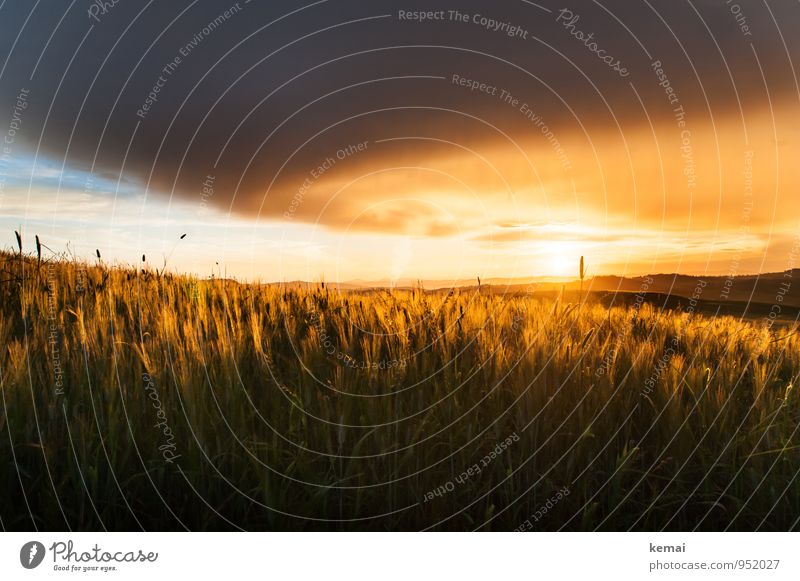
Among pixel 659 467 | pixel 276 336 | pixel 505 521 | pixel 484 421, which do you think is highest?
pixel 276 336

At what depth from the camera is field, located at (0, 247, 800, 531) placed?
2.83m

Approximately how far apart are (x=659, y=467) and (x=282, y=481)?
72.3 inches

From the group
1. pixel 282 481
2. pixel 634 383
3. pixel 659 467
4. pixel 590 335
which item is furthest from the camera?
pixel 590 335

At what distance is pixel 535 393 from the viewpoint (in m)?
3.25

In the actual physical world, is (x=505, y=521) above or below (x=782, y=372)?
below

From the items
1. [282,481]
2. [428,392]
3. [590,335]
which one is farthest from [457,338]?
[282,481]

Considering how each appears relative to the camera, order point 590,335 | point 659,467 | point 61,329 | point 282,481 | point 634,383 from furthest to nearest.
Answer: point 590,335
point 61,329
point 634,383
point 659,467
point 282,481

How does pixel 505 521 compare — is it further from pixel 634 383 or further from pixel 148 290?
pixel 148 290

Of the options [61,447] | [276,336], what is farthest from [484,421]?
[61,447]

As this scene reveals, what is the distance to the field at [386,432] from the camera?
9.30 feet

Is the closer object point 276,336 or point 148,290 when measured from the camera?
Result: point 276,336

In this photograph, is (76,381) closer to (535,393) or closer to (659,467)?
(535,393)

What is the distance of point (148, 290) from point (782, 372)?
4.77m

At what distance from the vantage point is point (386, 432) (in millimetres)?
2975
